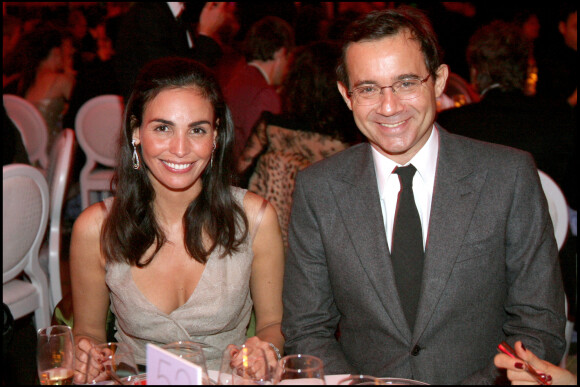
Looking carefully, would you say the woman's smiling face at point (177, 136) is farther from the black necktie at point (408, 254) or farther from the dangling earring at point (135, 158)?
the black necktie at point (408, 254)

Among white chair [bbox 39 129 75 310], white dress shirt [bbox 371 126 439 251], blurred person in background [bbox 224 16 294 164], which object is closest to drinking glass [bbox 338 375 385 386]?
white dress shirt [bbox 371 126 439 251]

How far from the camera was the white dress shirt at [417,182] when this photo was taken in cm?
193

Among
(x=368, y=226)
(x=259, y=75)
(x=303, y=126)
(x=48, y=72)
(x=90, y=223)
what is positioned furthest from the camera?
(x=48, y=72)

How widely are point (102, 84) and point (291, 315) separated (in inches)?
185

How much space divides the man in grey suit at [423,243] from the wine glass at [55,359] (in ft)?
2.50

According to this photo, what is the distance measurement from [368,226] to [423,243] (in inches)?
7.2

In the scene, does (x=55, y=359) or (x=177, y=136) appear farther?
(x=177, y=136)

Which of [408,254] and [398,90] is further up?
[398,90]

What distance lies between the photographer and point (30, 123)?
5.39 meters

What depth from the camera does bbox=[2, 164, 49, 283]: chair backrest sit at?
291cm

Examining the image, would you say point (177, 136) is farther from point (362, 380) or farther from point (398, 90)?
point (362, 380)

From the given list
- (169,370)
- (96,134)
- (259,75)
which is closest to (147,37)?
(259,75)

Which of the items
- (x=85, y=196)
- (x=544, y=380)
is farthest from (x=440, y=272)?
(x=85, y=196)

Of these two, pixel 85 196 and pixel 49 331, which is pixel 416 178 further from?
pixel 85 196
